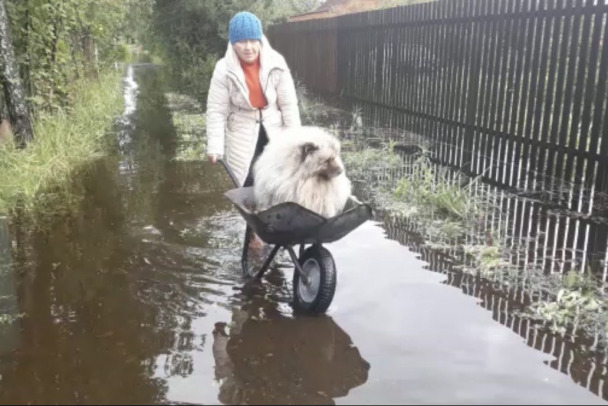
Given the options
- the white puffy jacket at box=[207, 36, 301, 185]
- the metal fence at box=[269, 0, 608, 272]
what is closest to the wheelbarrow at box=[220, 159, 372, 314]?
the white puffy jacket at box=[207, 36, 301, 185]

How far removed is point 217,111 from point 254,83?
36 centimetres

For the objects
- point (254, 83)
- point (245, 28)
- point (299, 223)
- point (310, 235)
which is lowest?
point (310, 235)

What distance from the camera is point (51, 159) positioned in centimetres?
725

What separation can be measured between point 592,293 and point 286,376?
7.44 ft

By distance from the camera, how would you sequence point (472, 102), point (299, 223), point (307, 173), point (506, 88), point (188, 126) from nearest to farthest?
point (299, 223)
point (307, 173)
point (506, 88)
point (472, 102)
point (188, 126)

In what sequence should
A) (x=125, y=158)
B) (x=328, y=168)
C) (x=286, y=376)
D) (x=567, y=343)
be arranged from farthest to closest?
(x=125, y=158)
(x=328, y=168)
(x=567, y=343)
(x=286, y=376)

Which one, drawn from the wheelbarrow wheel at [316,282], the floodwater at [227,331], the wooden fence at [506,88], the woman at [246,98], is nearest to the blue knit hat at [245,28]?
the woman at [246,98]

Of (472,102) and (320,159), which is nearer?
(320,159)

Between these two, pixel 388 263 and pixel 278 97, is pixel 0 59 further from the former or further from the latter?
pixel 388 263

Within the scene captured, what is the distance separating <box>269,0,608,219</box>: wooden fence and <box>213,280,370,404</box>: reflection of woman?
3680mm

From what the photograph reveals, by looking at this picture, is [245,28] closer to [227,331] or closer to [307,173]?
[307,173]

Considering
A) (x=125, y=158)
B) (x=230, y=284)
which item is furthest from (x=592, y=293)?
(x=125, y=158)

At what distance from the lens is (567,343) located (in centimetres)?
336

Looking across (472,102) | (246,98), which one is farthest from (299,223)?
(472,102)
